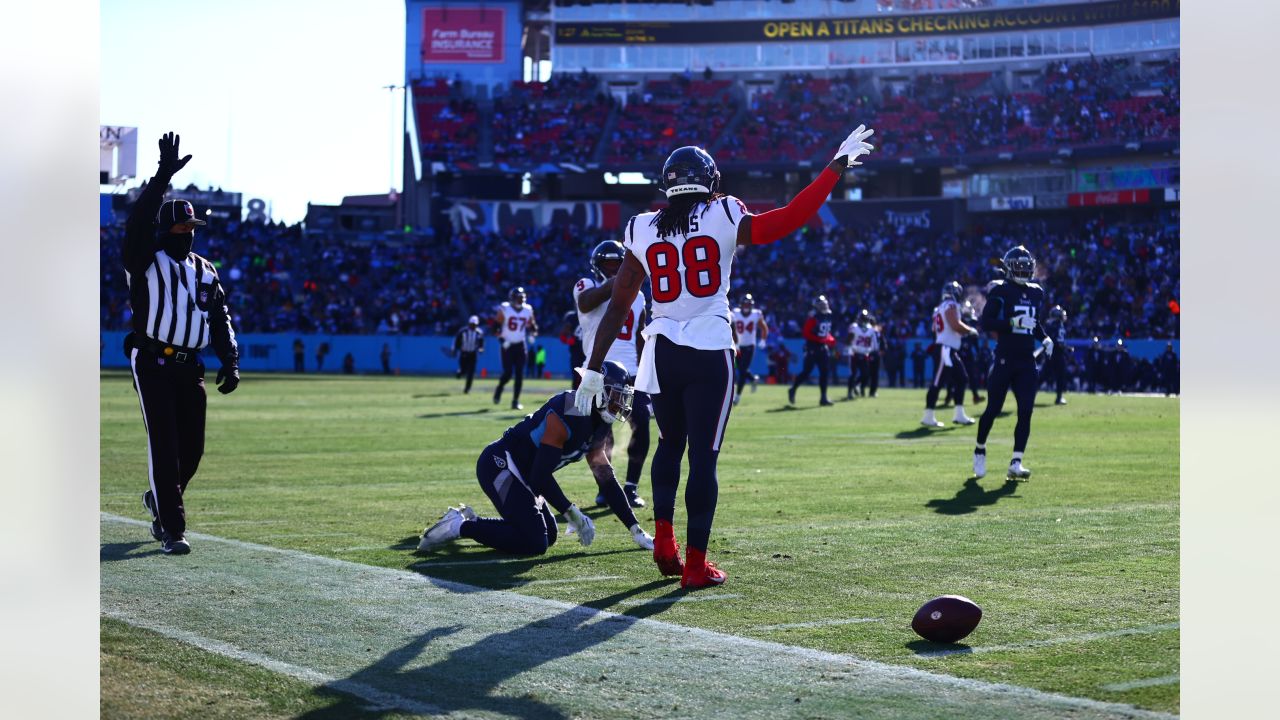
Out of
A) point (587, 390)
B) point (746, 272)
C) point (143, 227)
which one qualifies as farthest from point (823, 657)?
point (746, 272)

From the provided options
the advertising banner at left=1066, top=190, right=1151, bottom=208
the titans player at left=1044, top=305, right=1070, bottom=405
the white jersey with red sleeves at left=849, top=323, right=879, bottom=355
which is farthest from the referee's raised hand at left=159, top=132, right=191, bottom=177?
the advertising banner at left=1066, top=190, right=1151, bottom=208

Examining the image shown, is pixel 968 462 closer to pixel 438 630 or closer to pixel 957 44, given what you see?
pixel 438 630

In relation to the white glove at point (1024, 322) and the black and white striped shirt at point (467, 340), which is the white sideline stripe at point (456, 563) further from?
the black and white striped shirt at point (467, 340)

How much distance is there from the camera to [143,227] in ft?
26.0

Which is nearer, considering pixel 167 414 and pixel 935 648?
pixel 935 648

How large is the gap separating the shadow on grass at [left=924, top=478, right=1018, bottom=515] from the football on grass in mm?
4580

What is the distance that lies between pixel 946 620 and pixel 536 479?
3.17 meters

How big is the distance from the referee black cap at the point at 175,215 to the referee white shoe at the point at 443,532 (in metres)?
2.29

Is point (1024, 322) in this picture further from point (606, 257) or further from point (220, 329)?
point (220, 329)

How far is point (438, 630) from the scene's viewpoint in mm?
5910

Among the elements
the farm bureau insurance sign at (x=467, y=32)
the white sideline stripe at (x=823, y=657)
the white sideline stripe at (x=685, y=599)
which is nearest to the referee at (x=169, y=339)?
the white sideline stripe at (x=823, y=657)
